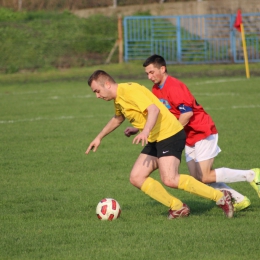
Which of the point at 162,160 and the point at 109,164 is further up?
the point at 162,160

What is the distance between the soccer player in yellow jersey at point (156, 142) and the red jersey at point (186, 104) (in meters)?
0.31

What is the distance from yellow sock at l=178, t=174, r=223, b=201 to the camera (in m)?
6.35

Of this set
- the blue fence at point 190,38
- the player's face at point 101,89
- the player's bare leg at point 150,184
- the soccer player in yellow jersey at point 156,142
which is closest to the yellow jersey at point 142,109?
the soccer player in yellow jersey at point 156,142

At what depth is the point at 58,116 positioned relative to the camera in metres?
15.1

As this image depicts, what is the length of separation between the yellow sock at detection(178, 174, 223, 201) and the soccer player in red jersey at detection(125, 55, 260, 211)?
478 millimetres

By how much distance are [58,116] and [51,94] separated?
4.80 m

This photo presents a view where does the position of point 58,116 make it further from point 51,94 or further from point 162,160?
point 162,160

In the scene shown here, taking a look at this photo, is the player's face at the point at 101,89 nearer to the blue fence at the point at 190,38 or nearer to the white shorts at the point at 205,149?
the white shorts at the point at 205,149

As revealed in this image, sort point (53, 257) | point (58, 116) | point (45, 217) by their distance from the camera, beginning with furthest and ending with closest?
point (58, 116), point (45, 217), point (53, 257)

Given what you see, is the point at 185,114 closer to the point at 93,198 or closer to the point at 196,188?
the point at 196,188

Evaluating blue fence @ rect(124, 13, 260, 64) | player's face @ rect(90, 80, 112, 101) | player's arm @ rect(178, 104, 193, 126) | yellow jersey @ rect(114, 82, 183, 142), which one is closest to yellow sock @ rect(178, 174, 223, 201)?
yellow jersey @ rect(114, 82, 183, 142)

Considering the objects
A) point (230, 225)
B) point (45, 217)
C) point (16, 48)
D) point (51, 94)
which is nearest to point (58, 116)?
point (51, 94)

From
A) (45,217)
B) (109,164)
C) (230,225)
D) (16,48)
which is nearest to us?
(230,225)

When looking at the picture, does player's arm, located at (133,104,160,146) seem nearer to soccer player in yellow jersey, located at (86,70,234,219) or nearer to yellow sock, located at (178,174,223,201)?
soccer player in yellow jersey, located at (86,70,234,219)
